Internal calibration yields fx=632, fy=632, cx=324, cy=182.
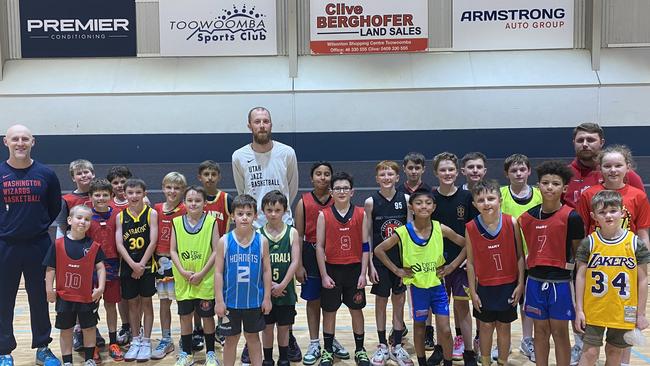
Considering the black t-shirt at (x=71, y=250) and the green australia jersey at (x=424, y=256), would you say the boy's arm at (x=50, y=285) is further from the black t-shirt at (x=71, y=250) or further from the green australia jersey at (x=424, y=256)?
the green australia jersey at (x=424, y=256)

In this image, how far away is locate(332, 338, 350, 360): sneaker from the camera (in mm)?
5285

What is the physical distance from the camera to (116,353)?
5.27 metres

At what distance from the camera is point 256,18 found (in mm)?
11406

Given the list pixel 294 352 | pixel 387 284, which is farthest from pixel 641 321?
pixel 294 352

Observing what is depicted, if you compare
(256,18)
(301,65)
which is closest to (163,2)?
(256,18)

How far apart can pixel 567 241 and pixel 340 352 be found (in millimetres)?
2106

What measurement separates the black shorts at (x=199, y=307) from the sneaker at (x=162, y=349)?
1.72 feet

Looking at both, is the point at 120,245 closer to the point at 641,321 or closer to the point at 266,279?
the point at 266,279

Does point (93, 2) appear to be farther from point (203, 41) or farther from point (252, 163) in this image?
point (252, 163)

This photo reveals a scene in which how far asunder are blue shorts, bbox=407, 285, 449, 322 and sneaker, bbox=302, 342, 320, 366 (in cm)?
95

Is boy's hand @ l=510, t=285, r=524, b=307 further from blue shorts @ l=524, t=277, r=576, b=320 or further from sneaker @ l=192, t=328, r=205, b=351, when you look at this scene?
sneaker @ l=192, t=328, r=205, b=351

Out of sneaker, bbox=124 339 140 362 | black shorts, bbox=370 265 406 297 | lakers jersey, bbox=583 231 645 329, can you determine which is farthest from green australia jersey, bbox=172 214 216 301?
lakers jersey, bbox=583 231 645 329

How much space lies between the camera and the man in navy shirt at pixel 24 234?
16.4 ft

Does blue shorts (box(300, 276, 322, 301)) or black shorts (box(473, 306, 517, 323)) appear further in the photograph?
blue shorts (box(300, 276, 322, 301))
